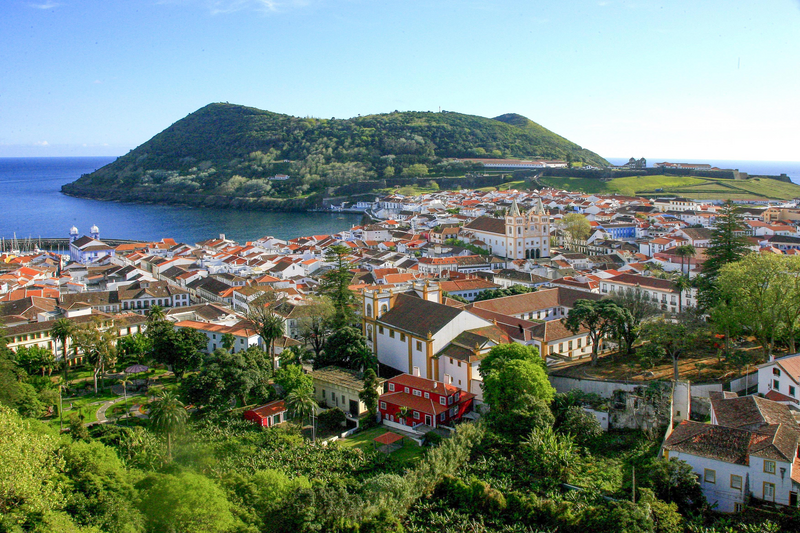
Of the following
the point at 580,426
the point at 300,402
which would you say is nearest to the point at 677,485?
the point at 580,426

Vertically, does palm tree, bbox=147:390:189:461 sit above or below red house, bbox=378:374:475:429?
above

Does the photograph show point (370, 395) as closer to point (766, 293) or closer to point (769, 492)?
point (769, 492)

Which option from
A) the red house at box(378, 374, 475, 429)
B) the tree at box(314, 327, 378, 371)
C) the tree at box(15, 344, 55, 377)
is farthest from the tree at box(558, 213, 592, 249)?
the tree at box(15, 344, 55, 377)

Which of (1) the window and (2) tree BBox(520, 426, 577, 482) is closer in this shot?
(1) the window

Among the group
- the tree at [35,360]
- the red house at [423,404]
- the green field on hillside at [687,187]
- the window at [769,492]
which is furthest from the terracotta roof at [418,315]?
the green field on hillside at [687,187]


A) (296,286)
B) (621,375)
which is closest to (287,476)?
(621,375)

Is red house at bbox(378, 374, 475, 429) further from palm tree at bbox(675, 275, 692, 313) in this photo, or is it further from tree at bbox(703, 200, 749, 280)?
palm tree at bbox(675, 275, 692, 313)
